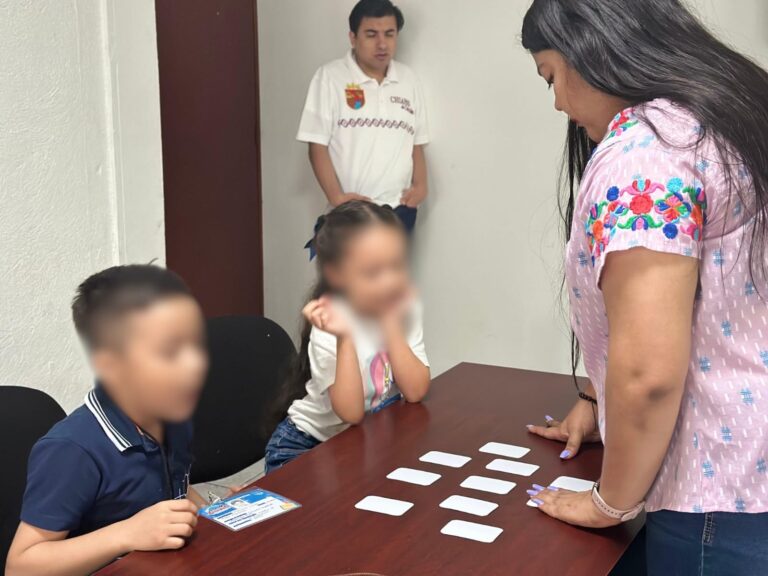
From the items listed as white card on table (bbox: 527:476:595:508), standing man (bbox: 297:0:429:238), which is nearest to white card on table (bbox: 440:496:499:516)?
white card on table (bbox: 527:476:595:508)

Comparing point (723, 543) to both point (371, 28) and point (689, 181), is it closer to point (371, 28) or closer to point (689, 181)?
point (689, 181)

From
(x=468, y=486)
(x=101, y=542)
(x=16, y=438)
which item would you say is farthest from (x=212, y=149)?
(x=101, y=542)

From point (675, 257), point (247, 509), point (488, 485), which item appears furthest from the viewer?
point (488, 485)

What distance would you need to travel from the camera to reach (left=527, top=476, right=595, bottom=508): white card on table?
1.42m

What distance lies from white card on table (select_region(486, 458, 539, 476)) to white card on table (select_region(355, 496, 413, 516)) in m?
0.22

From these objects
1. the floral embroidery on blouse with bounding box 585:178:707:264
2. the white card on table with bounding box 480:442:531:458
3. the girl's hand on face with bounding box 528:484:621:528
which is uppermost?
the floral embroidery on blouse with bounding box 585:178:707:264

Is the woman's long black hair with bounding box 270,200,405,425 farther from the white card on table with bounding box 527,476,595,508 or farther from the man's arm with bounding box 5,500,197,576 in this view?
the white card on table with bounding box 527,476,595,508

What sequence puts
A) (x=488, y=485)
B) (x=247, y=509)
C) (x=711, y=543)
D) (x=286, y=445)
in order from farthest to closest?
(x=286, y=445) → (x=488, y=485) → (x=247, y=509) → (x=711, y=543)

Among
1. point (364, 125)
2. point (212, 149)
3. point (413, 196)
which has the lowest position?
point (413, 196)

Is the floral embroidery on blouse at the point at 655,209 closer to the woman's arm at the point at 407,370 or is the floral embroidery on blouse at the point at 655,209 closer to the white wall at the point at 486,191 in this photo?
the woman's arm at the point at 407,370

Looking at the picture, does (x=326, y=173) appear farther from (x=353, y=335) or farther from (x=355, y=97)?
(x=353, y=335)

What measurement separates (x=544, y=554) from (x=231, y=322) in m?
1.00

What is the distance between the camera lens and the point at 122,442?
1.21m

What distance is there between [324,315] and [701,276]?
54 cm
